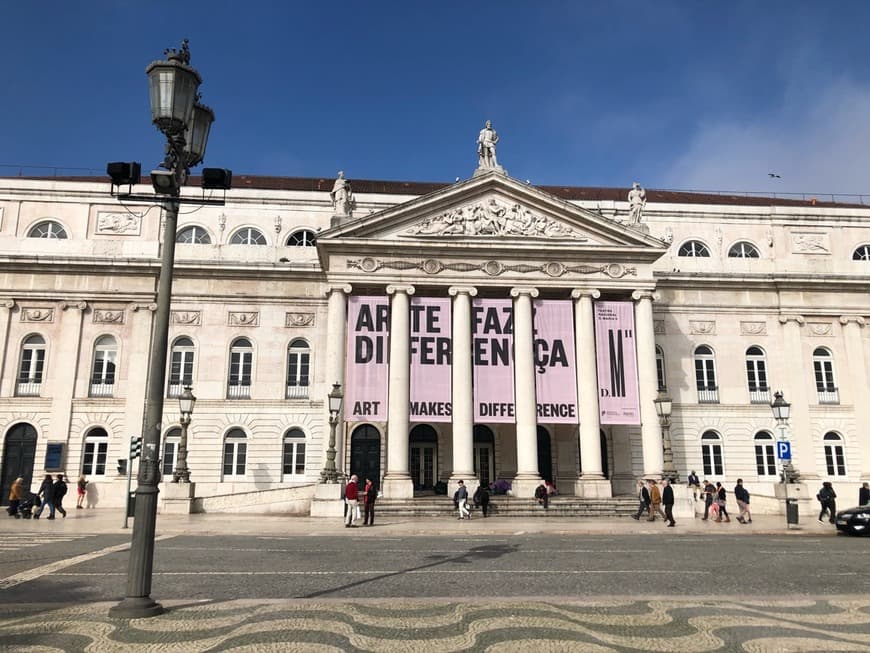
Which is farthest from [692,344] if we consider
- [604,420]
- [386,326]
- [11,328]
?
[11,328]

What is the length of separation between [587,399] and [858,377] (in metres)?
16.9

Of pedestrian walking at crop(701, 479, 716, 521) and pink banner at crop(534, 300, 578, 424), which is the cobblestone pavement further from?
pink banner at crop(534, 300, 578, 424)

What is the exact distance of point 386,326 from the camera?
32.0m

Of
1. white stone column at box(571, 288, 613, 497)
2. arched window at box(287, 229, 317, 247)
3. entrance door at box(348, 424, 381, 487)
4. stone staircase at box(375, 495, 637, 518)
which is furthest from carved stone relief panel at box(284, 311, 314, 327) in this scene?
white stone column at box(571, 288, 613, 497)

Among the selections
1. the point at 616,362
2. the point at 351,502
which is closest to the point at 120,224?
the point at 351,502

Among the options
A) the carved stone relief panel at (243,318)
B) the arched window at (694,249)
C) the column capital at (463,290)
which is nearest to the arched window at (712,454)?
the arched window at (694,249)

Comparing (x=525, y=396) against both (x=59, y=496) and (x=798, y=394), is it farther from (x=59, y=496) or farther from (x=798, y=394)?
(x=59, y=496)

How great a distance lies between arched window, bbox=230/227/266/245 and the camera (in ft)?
128

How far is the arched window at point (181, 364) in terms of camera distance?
35531 mm

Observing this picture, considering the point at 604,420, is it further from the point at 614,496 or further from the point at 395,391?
the point at 395,391

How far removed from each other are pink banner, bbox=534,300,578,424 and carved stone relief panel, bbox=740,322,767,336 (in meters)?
11.6

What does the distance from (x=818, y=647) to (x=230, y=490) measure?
3104cm

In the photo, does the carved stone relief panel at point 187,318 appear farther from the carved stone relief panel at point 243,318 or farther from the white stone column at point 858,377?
the white stone column at point 858,377

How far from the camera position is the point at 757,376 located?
1489 inches
